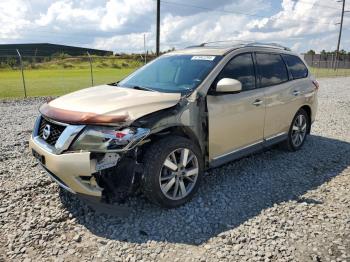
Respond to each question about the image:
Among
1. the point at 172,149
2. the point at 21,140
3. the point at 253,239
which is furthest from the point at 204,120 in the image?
the point at 21,140

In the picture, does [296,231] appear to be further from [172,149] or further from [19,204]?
[19,204]

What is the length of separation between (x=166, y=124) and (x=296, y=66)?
11.0 ft

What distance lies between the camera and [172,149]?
381 cm

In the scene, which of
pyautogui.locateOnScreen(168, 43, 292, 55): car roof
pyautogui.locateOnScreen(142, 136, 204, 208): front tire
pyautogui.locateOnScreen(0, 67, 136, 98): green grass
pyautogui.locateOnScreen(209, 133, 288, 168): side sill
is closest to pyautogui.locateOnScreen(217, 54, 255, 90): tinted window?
Result: pyautogui.locateOnScreen(168, 43, 292, 55): car roof

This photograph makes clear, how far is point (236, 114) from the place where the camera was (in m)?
4.57

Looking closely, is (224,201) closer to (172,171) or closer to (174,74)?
(172,171)

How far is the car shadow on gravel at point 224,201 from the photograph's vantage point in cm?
358

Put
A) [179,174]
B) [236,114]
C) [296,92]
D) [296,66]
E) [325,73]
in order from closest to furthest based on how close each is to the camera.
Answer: [179,174] < [236,114] < [296,92] < [296,66] < [325,73]

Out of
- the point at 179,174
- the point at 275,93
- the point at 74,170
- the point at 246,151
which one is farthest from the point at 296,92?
the point at 74,170

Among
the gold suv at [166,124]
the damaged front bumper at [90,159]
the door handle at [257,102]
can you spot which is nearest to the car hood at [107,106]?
the gold suv at [166,124]

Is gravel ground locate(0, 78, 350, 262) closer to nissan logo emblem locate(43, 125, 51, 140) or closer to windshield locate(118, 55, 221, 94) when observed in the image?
nissan logo emblem locate(43, 125, 51, 140)

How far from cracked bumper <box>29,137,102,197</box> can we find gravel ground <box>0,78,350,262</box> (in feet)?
1.43

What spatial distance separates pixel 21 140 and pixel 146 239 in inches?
172

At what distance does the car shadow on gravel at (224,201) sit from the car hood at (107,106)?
110cm
